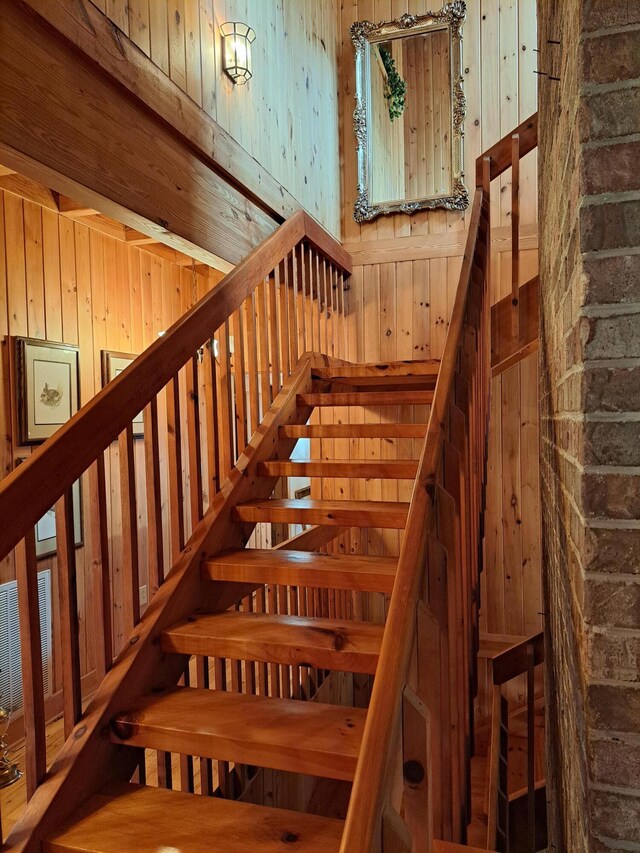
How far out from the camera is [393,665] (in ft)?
2.94

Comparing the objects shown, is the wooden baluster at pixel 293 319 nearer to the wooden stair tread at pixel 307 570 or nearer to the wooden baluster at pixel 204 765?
the wooden stair tread at pixel 307 570

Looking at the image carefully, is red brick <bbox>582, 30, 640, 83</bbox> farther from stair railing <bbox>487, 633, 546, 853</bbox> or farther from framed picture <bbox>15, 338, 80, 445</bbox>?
framed picture <bbox>15, 338, 80, 445</bbox>

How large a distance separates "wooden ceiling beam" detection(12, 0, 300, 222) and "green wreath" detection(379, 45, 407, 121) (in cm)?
159

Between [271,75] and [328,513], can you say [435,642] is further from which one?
[271,75]

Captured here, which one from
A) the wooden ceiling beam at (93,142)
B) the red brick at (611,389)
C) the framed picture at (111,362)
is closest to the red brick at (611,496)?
the red brick at (611,389)

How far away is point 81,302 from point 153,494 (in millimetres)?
2301

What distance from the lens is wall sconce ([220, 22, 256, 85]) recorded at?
2.78 m

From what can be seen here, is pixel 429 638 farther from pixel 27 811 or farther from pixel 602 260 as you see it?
pixel 27 811

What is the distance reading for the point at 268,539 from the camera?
4863mm

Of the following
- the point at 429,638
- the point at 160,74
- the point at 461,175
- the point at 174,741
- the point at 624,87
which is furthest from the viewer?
the point at 461,175

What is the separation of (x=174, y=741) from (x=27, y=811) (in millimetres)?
335

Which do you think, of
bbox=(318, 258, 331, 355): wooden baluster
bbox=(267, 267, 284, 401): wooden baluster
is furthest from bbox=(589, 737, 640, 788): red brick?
bbox=(318, 258, 331, 355): wooden baluster

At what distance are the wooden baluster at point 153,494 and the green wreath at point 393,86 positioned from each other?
135 inches

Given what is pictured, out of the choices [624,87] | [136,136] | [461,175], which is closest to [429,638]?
[624,87]
